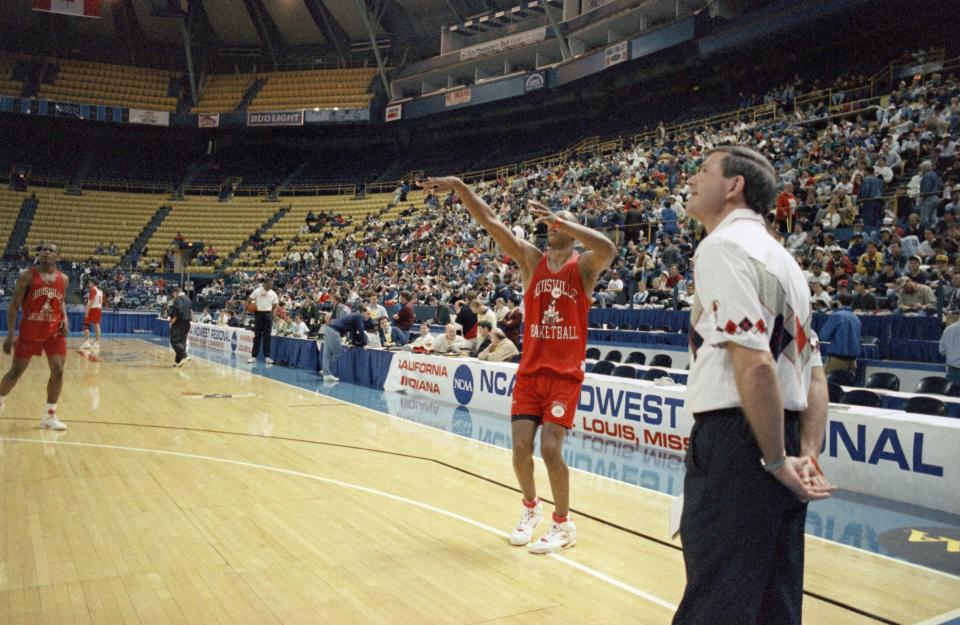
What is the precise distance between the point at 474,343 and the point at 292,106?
A: 31.7m

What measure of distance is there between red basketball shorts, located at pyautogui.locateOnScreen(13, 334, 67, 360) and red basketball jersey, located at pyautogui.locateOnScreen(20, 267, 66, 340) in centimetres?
4

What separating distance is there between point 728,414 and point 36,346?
7620 mm

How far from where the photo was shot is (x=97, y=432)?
7641mm

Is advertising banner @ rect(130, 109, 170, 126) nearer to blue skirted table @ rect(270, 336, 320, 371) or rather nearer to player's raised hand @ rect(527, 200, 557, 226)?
blue skirted table @ rect(270, 336, 320, 371)

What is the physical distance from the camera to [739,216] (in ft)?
6.45

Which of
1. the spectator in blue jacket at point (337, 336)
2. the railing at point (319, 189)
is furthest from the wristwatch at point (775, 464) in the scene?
the railing at point (319, 189)

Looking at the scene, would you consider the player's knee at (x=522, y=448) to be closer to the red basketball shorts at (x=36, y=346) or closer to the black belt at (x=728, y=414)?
the black belt at (x=728, y=414)

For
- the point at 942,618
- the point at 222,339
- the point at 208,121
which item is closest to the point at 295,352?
the point at 222,339

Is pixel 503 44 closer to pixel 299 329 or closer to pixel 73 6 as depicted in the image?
pixel 73 6

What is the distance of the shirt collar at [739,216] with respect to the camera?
1.96 m

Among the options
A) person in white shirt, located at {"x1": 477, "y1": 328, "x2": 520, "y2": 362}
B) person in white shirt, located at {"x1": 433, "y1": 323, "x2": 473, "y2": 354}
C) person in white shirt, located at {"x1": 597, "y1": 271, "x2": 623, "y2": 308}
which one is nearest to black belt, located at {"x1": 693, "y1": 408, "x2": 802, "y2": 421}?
person in white shirt, located at {"x1": 477, "y1": 328, "x2": 520, "y2": 362}

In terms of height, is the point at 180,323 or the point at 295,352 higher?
the point at 180,323

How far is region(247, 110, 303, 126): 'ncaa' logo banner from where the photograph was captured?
123ft

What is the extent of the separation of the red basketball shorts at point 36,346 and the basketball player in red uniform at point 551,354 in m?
5.49
